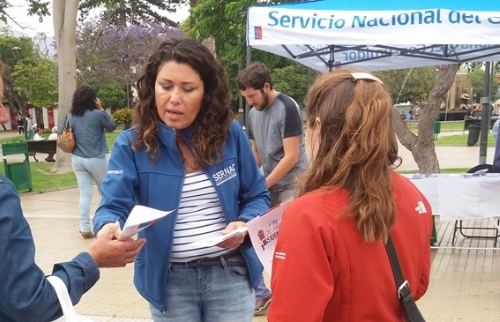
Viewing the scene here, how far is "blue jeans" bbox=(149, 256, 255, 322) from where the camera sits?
2.40 metres

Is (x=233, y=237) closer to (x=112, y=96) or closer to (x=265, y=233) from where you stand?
(x=265, y=233)

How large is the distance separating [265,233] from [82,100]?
551 cm

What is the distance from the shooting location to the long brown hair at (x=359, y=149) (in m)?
1.57

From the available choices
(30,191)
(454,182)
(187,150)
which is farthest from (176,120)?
(30,191)

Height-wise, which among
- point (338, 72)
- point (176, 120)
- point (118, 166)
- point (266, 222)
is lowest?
point (266, 222)

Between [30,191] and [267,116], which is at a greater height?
[267,116]

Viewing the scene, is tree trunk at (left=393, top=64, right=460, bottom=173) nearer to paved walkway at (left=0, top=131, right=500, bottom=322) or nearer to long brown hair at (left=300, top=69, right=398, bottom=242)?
paved walkway at (left=0, top=131, right=500, bottom=322)

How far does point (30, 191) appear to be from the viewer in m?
12.3

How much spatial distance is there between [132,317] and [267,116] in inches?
79.5

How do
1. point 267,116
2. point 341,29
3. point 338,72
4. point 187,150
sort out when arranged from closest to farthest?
1. point 338,72
2. point 187,150
3. point 267,116
4. point 341,29

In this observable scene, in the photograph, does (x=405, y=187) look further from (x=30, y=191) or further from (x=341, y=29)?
(x=30, y=191)

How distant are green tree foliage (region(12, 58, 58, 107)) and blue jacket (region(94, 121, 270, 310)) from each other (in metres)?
34.6

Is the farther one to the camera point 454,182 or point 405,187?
point 454,182

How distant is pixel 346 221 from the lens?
154 centimetres
